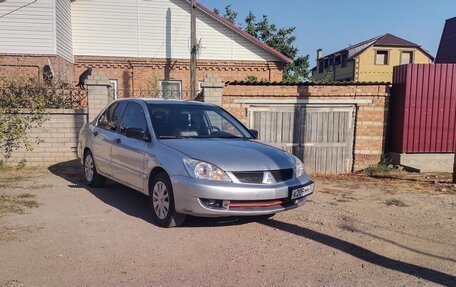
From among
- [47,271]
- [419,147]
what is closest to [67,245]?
[47,271]

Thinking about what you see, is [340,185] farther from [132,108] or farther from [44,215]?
[44,215]

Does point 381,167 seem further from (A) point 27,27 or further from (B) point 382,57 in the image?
(B) point 382,57

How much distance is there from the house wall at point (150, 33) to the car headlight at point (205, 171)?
15.5 m

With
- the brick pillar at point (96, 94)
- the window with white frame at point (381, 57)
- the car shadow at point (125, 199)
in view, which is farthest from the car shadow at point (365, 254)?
the window with white frame at point (381, 57)

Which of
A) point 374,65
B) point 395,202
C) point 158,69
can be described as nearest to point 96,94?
point 395,202

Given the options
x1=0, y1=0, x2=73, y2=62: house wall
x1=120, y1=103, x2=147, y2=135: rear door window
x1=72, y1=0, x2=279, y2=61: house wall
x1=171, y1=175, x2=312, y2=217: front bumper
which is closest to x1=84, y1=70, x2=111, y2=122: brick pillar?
x1=120, y1=103, x2=147, y2=135: rear door window

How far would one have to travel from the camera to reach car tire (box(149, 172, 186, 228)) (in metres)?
4.84

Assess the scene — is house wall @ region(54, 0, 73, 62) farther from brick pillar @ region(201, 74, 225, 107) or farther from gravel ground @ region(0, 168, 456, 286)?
gravel ground @ region(0, 168, 456, 286)

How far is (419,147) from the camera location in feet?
32.7

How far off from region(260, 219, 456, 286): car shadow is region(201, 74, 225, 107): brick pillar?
434 cm

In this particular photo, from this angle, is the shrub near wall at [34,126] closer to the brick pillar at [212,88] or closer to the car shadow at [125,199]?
the car shadow at [125,199]

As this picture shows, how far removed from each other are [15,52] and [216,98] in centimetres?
1006

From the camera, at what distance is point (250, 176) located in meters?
4.66

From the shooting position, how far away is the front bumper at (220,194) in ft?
14.8
